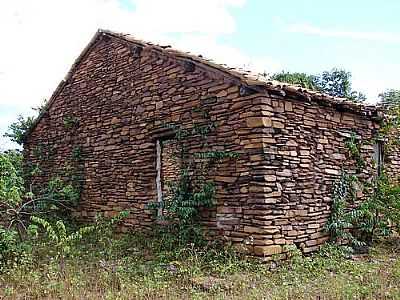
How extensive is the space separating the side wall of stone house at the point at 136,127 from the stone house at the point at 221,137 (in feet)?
0.08

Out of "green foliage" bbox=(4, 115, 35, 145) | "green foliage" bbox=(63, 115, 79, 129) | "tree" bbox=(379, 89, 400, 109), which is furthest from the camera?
"green foliage" bbox=(4, 115, 35, 145)

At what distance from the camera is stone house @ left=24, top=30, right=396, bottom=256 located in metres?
7.05

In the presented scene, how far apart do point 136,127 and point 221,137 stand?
2.78 meters

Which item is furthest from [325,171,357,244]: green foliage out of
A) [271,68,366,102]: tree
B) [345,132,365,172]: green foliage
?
[271,68,366,102]: tree

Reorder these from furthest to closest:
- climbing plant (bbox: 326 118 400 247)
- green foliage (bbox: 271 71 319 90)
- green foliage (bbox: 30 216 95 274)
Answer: green foliage (bbox: 271 71 319 90) → climbing plant (bbox: 326 118 400 247) → green foliage (bbox: 30 216 95 274)

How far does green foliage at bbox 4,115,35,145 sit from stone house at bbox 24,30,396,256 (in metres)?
3.22

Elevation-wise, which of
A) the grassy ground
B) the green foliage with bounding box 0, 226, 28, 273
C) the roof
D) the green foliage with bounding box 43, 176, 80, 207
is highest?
the roof

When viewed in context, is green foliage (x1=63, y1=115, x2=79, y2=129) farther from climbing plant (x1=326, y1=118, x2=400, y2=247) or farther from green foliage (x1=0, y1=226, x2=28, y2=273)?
climbing plant (x1=326, y1=118, x2=400, y2=247)

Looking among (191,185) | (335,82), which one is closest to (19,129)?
(191,185)

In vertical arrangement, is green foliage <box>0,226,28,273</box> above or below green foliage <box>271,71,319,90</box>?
below

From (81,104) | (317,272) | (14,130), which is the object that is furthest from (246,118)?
(14,130)

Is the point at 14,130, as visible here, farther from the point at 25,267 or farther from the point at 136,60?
the point at 25,267

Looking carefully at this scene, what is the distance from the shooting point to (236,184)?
730 centimetres

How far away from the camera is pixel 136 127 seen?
9750 millimetres
